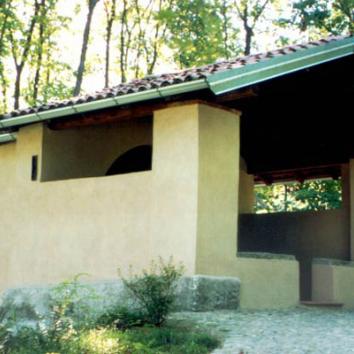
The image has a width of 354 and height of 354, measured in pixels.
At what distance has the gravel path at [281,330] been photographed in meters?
7.05

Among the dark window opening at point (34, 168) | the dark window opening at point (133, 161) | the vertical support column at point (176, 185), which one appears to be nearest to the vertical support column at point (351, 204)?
the dark window opening at point (133, 161)

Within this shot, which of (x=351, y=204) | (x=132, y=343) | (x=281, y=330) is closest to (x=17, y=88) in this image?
(x=351, y=204)

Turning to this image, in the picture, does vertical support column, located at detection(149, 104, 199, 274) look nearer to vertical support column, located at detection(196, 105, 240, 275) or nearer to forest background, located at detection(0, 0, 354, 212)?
vertical support column, located at detection(196, 105, 240, 275)

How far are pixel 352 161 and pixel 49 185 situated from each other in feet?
17.1

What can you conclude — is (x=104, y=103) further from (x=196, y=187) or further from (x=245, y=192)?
(x=245, y=192)

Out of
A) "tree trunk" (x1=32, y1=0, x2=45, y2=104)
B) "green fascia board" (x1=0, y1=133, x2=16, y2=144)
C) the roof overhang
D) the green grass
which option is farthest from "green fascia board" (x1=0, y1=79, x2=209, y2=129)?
"tree trunk" (x1=32, y1=0, x2=45, y2=104)

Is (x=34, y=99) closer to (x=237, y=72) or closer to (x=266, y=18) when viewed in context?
(x=266, y=18)

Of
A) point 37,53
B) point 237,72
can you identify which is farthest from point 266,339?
point 37,53

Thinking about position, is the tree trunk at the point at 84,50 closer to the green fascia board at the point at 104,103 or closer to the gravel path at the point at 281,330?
the green fascia board at the point at 104,103

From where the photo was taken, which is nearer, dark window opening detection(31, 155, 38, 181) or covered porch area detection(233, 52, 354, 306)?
covered porch area detection(233, 52, 354, 306)

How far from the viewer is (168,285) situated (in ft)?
27.5

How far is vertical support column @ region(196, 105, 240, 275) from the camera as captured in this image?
939 centimetres

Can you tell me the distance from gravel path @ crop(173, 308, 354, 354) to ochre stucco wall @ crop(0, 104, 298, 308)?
669 millimetres

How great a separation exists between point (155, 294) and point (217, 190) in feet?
6.57
